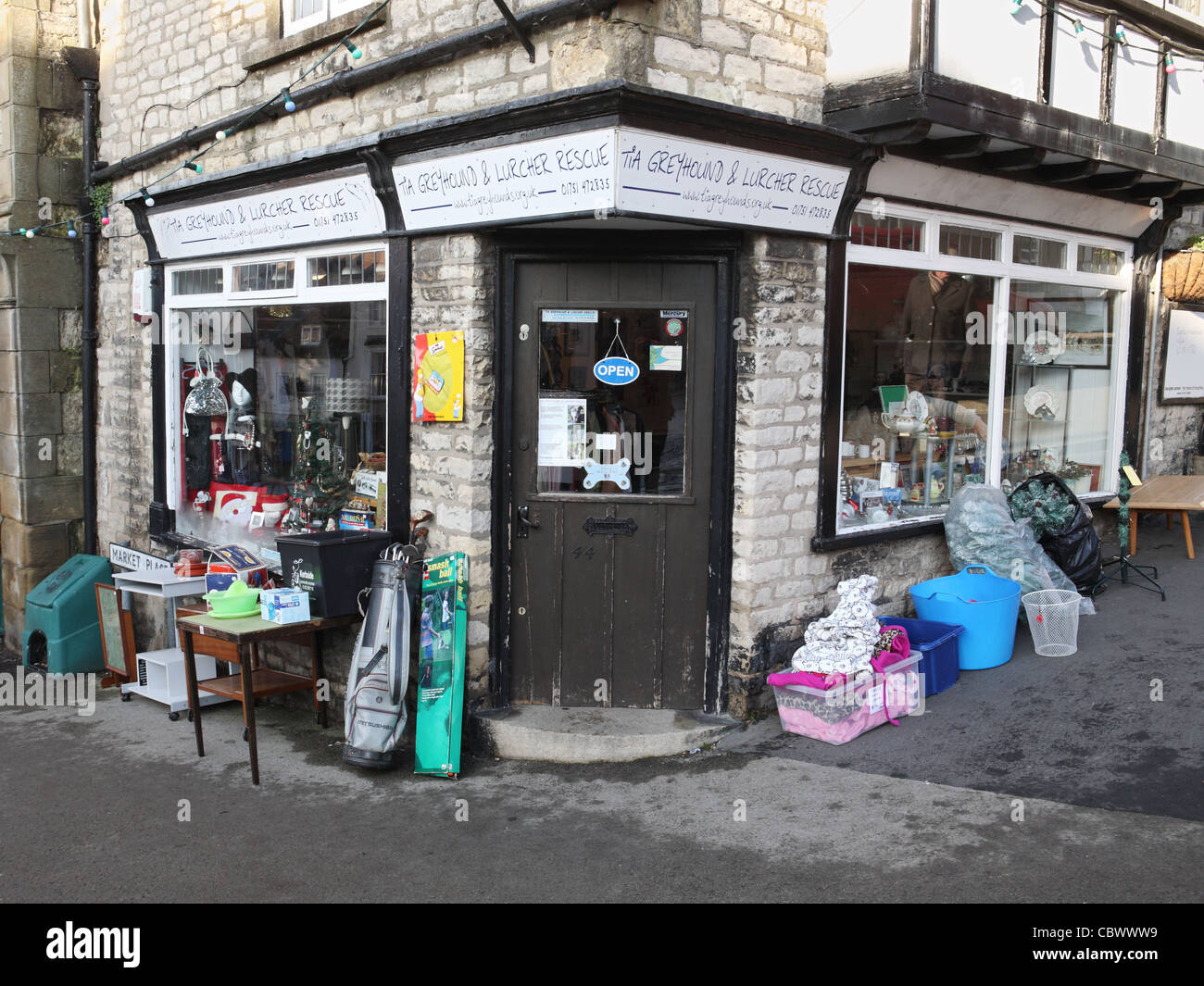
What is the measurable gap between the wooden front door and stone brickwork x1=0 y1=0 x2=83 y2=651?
5.72 m

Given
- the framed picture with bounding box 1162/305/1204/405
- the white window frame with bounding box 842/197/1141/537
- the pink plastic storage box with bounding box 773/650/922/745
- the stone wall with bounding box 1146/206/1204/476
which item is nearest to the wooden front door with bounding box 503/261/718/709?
the pink plastic storage box with bounding box 773/650/922/745

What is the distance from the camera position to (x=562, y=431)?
5934 mm

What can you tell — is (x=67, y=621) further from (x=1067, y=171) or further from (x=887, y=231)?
(x=1067, y=171)

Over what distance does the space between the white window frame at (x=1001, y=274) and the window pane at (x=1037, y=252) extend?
4 centimetres

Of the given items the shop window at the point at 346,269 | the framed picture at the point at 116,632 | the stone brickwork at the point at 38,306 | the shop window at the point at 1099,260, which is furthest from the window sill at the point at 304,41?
the shop window at the point at 1099,260

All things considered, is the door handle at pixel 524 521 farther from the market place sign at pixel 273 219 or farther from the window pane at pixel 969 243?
the window pane at pixel 969 243

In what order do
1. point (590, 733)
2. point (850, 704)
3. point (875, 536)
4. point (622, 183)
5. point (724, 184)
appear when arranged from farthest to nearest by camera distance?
1. point (875, 536)
2. point (590, 733)
3. point (850, 704)
4. point (724, 184)
5. point (622, 183)

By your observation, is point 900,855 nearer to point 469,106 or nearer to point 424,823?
point 424,823

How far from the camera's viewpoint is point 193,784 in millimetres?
5832

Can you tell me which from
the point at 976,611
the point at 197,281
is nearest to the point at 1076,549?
the point at 976,611

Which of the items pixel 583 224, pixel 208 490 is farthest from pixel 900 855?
pixel 208 490

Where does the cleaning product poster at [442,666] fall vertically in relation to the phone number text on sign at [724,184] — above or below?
below

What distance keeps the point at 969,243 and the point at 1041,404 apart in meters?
1.79

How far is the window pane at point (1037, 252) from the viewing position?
7663 millimetres
